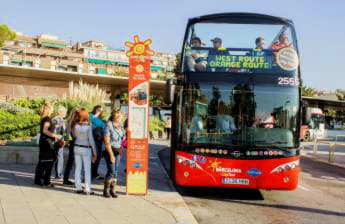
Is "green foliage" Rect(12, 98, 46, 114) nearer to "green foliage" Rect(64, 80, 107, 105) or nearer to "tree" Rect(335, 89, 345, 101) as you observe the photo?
"green foliage" Rect(64, 80, 107, 105)

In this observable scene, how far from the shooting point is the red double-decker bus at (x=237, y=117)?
915 cm

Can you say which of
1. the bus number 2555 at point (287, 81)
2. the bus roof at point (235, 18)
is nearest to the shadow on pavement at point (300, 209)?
the bus number 2555 at point (287, 81)

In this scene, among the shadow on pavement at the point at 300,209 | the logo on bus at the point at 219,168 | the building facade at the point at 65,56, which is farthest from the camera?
the building facade at the point at 65,56

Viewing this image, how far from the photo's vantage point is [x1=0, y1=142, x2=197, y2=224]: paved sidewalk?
6.68 meters

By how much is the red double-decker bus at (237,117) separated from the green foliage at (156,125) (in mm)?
19964

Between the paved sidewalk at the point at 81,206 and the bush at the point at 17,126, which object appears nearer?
the paved sidewalk at the point at 81,206

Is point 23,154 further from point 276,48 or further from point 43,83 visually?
point 43,83

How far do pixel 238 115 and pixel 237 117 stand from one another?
5 centimetres

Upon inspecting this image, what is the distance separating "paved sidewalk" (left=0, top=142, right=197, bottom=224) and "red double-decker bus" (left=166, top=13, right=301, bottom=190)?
3.52ft

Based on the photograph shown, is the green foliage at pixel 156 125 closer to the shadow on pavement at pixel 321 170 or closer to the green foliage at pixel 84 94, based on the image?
the green foliage at pixel 84 94

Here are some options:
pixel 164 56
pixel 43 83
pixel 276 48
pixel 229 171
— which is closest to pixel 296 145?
pixel 229 171

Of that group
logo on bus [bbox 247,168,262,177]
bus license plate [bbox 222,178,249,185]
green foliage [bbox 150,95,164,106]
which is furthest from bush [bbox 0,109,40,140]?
green foliage [bbox 150,95,164,106]

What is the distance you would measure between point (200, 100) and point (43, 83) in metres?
64.0

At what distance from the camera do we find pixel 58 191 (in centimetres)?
891
